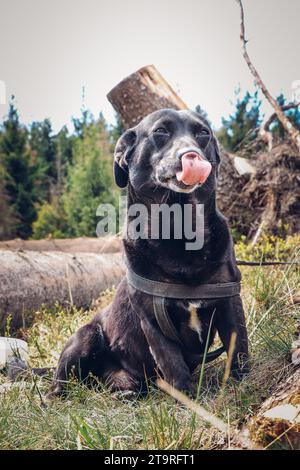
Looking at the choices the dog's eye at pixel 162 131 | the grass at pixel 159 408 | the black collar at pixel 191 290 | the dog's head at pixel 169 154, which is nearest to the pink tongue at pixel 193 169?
the dog's head at pixel 169 154

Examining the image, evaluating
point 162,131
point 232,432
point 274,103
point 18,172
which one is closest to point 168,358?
point 232,432

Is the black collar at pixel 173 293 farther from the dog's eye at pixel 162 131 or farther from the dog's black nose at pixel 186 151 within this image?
the dog's eye at pixel 162 131

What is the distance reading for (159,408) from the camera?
2154mm

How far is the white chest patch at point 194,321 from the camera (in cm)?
245

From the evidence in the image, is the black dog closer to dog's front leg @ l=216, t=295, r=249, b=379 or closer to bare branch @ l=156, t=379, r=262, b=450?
dog's front leg @ l=216, t=295, r=249, b=379

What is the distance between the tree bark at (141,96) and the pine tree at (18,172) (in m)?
16.0

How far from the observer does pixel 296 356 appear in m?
2.25

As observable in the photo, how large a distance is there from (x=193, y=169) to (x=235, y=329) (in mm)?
818

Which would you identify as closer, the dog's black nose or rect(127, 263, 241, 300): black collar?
the dog's black nose

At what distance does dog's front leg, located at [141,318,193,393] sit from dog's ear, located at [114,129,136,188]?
2.59 ft

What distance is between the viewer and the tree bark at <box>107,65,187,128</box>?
583cm

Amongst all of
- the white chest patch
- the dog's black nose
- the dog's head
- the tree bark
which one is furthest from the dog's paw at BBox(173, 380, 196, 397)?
the tree bark

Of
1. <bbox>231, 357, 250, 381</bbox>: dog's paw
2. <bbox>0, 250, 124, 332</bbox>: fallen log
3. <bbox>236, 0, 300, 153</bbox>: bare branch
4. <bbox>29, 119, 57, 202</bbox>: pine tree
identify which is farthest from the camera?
<bbox>29, 119, 57, 202</bbox>: pine tree

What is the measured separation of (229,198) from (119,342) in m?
3.58
